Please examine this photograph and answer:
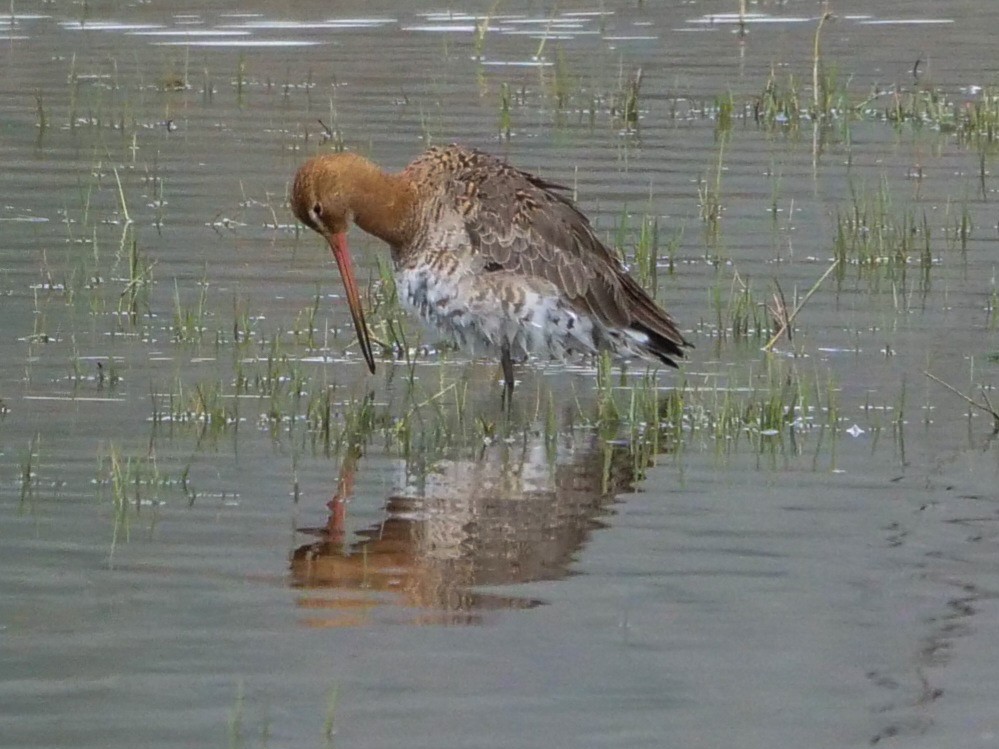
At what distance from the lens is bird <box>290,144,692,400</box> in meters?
9.61

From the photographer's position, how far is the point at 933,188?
14.2m

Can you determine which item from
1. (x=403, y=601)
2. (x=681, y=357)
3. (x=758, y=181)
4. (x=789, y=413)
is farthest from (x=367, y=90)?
(x=403, y=601)

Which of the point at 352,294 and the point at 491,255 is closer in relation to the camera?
the point at 491,255

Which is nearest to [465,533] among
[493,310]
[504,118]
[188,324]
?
[493,310]

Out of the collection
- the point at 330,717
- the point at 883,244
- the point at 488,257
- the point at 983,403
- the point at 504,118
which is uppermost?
the point at 504,118

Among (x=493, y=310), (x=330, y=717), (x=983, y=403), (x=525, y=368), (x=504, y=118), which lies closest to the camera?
(x=330, y=717)

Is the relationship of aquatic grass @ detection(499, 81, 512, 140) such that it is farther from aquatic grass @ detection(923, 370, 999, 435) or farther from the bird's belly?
aquatic grass @ detection(923, 370, 999, 435)

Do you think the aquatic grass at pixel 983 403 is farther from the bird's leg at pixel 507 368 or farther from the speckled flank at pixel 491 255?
the bird's leg at pixel 507 368

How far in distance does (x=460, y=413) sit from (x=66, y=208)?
515 centimetres

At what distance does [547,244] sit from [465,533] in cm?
255

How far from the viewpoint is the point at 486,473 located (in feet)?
27.2

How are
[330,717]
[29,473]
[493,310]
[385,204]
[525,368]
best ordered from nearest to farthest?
[330,717] < [29,473] < [493,310] < [385,204] < [525,368]

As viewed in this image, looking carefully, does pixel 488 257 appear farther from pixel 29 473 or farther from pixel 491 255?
pixel 29 473

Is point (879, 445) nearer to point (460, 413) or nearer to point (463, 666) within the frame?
point (460, 413)
